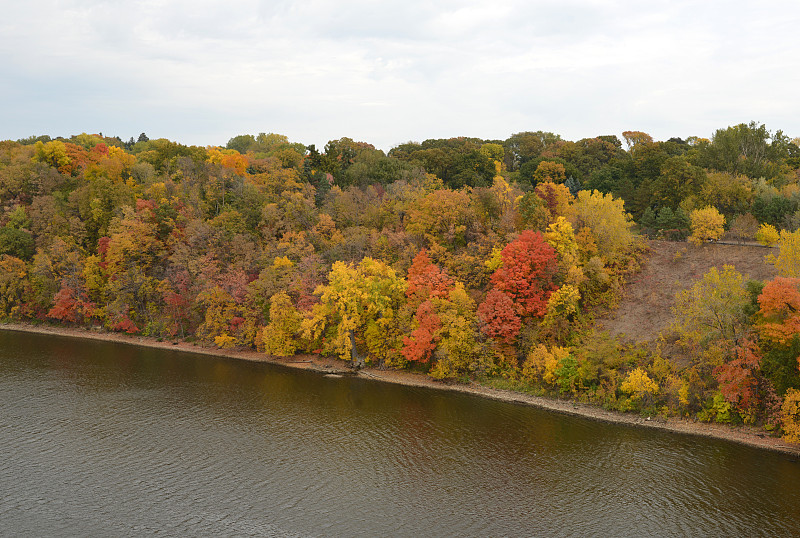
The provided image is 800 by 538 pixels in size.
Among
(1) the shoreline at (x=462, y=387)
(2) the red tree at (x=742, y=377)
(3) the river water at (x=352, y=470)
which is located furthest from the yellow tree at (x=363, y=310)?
(2) the red tree at (x=742, y=377)

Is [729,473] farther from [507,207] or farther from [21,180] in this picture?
[21,180]

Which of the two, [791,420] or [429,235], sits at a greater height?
[429,235]

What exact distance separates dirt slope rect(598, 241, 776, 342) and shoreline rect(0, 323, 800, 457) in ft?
29.8

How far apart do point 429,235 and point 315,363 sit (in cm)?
2015

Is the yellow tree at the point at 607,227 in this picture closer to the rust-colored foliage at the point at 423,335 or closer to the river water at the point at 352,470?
the rust-colored foliage at the point at 423,335

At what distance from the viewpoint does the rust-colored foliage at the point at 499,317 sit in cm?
5138

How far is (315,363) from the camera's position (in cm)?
6059

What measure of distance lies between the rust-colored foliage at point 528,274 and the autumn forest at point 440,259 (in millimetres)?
193

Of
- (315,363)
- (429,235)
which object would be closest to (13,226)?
(315,363)

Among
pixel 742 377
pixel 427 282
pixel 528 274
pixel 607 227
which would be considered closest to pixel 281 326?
pixel 427 282

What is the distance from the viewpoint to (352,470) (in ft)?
116

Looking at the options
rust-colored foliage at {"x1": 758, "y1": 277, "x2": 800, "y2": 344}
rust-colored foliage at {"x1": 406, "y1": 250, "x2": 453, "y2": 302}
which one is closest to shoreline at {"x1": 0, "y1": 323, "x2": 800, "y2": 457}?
rust-colored foliage at {"x1": 758, "y1": 277, "x2": 800, "y2": 344}

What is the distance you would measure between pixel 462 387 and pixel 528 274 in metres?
13.0

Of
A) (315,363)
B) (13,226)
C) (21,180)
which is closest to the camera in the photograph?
(315,363)
